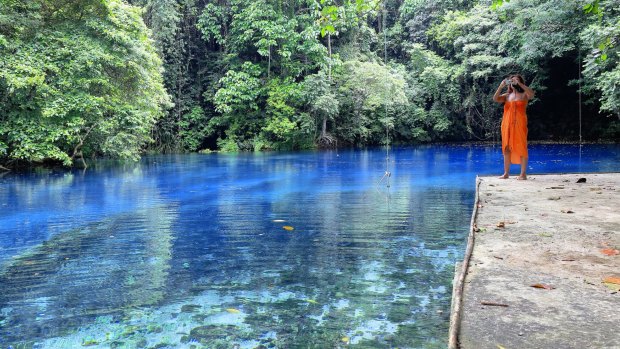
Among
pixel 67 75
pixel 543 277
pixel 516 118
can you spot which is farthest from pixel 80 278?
pixel 67 75

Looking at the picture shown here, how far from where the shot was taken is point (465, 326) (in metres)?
1.96

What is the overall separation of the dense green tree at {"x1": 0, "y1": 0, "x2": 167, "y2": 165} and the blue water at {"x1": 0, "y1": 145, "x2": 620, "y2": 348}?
640cm

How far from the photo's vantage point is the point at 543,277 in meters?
2.60

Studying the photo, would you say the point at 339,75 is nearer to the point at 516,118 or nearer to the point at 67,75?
the point at 67,75

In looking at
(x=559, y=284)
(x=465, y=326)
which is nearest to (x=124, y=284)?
(x=465, y=326)

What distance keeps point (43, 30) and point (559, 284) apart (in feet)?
55.8

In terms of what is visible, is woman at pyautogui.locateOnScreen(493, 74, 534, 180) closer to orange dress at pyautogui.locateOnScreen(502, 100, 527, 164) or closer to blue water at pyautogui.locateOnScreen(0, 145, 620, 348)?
orange dress at pyautogui.locateOnScreen(502, 100, 527, 164)

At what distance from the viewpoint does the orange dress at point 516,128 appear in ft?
23.7

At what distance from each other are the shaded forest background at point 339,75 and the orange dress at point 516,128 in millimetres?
12370

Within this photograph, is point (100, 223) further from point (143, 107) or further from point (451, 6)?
point (451, 6)

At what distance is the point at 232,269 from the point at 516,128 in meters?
5.09

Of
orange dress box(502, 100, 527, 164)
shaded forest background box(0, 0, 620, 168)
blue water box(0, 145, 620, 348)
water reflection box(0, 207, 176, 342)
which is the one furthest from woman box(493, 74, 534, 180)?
shaded forest background box(0, 0, 620, 168)

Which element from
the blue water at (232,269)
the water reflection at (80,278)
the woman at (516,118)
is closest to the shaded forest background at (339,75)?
the blue water at (232,269)

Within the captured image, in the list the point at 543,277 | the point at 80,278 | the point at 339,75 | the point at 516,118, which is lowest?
the point at 80,278
